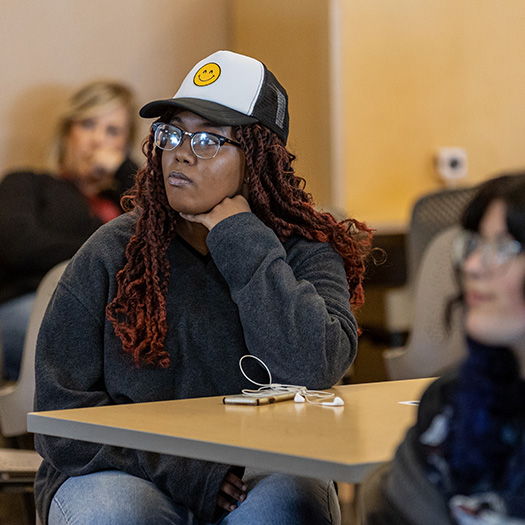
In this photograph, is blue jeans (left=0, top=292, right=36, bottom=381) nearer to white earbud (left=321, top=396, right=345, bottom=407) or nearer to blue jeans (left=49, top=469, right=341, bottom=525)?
blue jeans (left=49, top=469, right=341, bottom=525)

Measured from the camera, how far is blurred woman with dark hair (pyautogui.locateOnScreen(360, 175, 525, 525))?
2.49ft

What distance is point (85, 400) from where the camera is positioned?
1451 mm

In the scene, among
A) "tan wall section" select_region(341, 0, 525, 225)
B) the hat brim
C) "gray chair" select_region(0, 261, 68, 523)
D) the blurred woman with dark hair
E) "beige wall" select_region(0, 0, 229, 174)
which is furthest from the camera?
"tan wall section" select_region(341, 0, 525, 225)

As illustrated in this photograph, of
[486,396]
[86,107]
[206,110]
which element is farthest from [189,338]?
[86,107]

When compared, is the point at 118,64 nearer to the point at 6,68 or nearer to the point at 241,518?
the point at 6,68

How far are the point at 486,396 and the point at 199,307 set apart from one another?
33.0 inches

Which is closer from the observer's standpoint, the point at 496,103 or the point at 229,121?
the point at 229,121

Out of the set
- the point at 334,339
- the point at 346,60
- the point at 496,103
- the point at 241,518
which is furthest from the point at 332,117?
the point at 241,518

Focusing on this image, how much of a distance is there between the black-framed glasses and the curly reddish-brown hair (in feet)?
0.20

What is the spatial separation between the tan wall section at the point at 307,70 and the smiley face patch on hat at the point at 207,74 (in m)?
2.18

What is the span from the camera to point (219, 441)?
3.28 ft

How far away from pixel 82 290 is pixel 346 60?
2.70 metres

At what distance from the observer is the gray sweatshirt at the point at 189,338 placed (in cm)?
145

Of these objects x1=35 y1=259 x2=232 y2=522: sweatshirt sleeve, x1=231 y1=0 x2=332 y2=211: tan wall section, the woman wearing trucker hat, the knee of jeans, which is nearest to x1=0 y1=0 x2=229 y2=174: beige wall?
x1=231 y1=0 x2=332 y2=211: tan wall section
